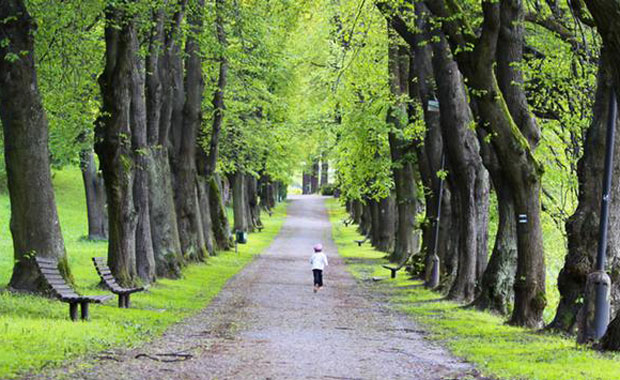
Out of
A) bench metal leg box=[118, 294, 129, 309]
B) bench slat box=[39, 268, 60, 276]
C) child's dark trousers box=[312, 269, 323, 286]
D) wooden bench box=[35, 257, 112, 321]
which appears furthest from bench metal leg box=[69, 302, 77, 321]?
child's dark trousers box=[312, 269, 323, 286]

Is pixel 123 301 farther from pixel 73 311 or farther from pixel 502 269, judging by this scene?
pixel 502 269

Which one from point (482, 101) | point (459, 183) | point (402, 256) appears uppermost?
point (482, 101)

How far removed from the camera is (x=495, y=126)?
59.1 ft

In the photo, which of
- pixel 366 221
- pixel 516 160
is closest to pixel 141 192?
pixel 516 160

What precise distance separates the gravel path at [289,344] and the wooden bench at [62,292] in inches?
57.7

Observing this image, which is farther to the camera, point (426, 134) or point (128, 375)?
point (426, 134)

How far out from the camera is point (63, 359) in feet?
38.8

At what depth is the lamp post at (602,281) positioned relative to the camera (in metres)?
13.6

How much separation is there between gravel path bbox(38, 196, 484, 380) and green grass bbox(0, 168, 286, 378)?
49 centimetres

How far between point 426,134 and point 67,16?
1273 cm

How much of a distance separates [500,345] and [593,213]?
2492mm

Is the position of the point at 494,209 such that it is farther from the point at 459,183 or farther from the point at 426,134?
the point at 459,183

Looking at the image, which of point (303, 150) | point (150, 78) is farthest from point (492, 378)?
point (303, 150)

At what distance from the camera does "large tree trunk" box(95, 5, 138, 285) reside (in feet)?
70.5
